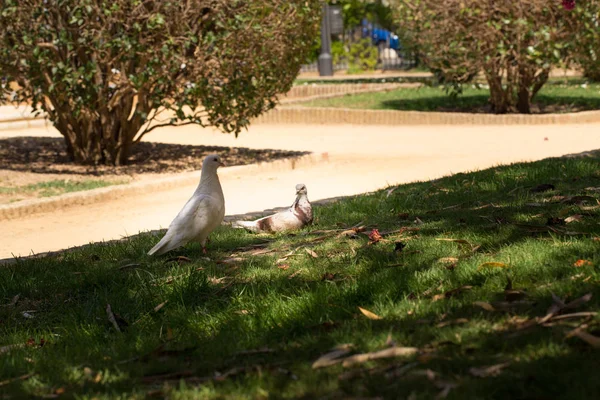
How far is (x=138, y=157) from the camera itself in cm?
1427

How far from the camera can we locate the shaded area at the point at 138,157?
1315 centimetres

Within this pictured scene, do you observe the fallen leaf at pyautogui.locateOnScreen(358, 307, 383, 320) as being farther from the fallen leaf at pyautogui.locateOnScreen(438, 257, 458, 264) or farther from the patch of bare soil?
the patch of bare soil

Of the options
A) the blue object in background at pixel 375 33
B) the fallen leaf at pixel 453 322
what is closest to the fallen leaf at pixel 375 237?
the fallen leaf at pixel 453 322

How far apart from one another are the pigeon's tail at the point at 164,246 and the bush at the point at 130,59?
6297 mm

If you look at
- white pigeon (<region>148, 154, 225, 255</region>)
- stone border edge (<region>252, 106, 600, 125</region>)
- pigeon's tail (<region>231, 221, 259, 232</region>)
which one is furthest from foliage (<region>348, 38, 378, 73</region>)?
white pigeon (<region>148, 154, 225, 255</region>)

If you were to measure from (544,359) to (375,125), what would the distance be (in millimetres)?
14954

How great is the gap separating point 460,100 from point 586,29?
4.41 metres

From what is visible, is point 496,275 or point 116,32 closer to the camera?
point 496,275

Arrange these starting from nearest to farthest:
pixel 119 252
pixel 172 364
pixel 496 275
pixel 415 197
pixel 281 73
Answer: pixel 172 364
pixel 496 275
pixel 119 252
pixel 415 197
pixel 281 73

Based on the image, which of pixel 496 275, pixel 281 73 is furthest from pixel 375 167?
pixel 496 275

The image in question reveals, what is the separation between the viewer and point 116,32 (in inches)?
484

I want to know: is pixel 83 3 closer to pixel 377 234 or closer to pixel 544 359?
pixel 377 234

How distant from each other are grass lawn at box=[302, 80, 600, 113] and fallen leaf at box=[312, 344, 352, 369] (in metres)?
14.2

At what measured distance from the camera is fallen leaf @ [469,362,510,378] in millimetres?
3381
